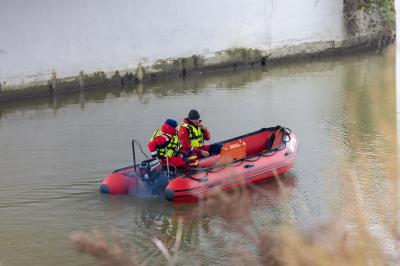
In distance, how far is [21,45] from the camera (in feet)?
61.2

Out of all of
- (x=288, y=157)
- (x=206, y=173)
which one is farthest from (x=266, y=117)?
(x=206, y=173)

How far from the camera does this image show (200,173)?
32.6 ft

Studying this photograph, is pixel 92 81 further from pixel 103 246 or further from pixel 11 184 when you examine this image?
pixel 103 246

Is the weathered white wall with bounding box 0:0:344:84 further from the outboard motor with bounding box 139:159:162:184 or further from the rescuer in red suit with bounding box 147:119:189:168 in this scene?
the rescuer in red suit with bounding box 147:119:189:168

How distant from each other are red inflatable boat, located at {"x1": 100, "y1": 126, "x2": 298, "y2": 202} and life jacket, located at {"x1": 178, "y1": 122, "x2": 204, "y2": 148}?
319mm

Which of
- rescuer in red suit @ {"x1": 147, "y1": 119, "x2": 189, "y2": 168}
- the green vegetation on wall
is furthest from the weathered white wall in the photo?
rescuer in red suit @ {"x1": 147, "y1": 119, "x2": 189, "y2": 168}

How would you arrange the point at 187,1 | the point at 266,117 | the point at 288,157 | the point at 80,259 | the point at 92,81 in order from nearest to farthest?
1. the point at 80,259
2. the point at 288,157
3. the point at 266,117
4. the point at 92,81
5. the point at 187,1

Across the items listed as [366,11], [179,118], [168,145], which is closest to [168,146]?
[168,145]

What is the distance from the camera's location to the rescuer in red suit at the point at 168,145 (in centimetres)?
1014

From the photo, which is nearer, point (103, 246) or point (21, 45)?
point (103, 246)

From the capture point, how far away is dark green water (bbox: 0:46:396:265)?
851 cm

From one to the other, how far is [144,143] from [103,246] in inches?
418

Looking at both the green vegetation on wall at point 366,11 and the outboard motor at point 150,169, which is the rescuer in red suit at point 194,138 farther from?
the green vegetation on wall at point 366,11

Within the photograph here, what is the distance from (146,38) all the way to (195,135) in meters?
10.4
